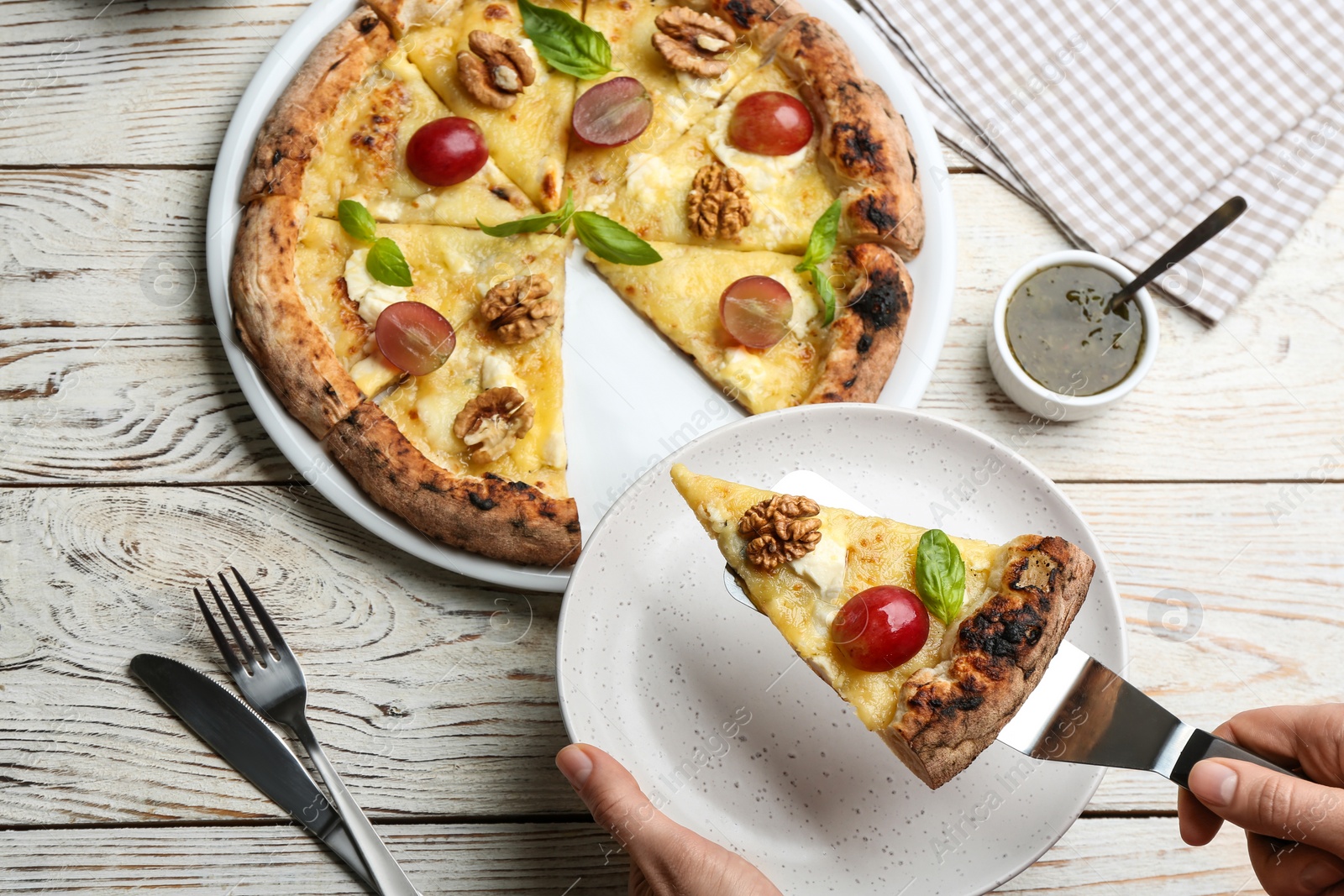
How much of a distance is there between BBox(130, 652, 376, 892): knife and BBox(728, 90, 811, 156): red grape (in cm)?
246

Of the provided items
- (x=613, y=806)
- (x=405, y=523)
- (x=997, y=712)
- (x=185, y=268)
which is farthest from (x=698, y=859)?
(x=185, y=268)

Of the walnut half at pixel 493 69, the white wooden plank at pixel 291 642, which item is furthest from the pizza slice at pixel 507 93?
the white wooden plank at pixel 291 642

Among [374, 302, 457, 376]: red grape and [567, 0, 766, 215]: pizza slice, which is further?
[567, 0, 766, 215]: pizza slice

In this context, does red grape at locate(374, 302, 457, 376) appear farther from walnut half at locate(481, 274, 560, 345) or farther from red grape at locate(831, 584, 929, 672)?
red grape at locate(831, 584, 929, 672)

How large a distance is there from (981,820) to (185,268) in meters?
3.06

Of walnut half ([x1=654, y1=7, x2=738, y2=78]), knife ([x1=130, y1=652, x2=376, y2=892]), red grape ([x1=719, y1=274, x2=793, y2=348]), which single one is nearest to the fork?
knife ([x1=130, y1=652, x2=376, y2=892])

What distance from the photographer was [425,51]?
3.58 meters

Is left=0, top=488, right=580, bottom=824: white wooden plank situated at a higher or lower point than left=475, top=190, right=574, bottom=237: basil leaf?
lower

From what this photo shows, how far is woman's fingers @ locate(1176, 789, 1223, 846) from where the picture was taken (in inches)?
117

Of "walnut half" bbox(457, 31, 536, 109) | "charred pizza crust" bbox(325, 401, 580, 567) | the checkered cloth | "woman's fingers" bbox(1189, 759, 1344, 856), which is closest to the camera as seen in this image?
"woman's fingers" bbox(1189, 759, 1344, 856)

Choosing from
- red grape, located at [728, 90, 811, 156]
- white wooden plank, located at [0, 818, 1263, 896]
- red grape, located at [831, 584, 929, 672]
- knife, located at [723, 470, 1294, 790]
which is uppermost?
red grape, located at [728, 90, 811, 156]

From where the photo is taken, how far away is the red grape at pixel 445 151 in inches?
134

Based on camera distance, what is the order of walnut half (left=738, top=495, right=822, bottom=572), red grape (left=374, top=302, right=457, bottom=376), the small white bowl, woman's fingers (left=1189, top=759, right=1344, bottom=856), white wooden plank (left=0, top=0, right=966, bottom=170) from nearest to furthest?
woman's fingers (left=1189, top=759, right=1344, bottom=856) → walnut half (left=738, top=495, right=822, bottom=572) → red grape (left=374, top=302, right=457, bottom=376) → the small white bowl → white wooden plank (left=0, top=0, right=966, bottom=170)

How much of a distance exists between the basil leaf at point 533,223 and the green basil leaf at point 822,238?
78 centimetres
